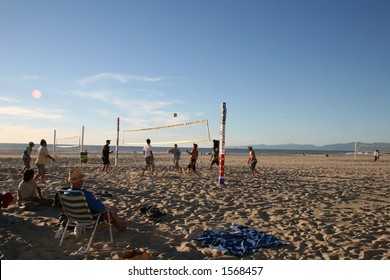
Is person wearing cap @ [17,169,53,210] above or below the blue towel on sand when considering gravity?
above

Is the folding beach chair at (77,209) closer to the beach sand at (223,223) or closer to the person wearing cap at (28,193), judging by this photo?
the beach sand at (223,223)

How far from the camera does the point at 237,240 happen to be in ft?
13.3

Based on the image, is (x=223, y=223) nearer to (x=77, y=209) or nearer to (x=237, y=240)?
(x=237, y=240)

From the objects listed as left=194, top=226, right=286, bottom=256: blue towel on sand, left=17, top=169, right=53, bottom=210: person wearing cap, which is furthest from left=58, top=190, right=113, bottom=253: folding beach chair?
left=17, top=169, right=53, bottom=210: person wearing cap

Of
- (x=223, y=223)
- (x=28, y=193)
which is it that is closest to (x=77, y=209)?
(x=223, y=223)

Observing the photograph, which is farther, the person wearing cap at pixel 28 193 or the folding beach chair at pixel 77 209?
the person wearing cap at pixel 28 193

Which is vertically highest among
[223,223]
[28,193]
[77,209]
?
[77,209]

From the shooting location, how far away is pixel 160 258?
359 cm

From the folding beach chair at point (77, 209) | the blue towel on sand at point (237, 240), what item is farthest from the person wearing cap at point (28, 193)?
the blue towel on sand at point (237, 240)

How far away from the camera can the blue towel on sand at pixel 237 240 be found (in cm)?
379

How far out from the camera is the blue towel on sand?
379 centimetres

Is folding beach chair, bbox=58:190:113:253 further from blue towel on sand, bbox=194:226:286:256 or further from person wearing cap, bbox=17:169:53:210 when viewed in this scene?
person wearing cap, bbox=17:169:53:210

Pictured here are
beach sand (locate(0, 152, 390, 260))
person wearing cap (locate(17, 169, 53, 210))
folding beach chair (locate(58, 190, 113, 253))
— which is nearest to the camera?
beach sand (locate(0, 152, 390, 260))
